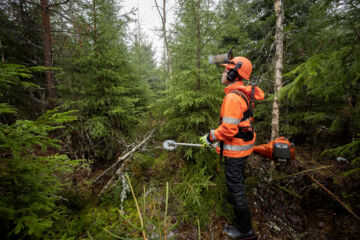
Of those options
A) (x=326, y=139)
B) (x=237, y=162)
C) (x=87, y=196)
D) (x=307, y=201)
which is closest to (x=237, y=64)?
(x=237, y=162)

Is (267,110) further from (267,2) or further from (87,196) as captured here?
(87,196)

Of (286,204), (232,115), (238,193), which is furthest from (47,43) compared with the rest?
(286,204)

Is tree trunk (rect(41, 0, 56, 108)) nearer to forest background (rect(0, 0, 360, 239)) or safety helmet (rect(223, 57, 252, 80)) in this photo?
forest background (rect(0, 0, 360, 239))

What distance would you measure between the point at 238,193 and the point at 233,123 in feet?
4.75

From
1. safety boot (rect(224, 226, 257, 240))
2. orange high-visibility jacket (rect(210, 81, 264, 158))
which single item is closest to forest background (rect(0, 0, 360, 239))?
safety boot (rect(224, 226, 257, 240))

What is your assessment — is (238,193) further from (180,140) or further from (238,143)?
(180,140)

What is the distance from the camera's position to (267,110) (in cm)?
643

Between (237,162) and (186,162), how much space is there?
5.92ft

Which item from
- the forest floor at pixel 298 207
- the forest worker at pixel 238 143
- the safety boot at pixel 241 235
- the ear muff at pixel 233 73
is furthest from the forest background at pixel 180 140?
the ear muff at pixel 233 73

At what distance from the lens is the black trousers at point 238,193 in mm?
2701

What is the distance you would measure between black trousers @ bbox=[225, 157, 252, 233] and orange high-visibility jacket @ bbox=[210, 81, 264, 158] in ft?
0.65

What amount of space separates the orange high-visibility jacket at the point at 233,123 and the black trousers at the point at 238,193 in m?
0.20

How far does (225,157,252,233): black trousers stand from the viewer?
8.86ft

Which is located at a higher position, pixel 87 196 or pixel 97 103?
pixel 97 103
